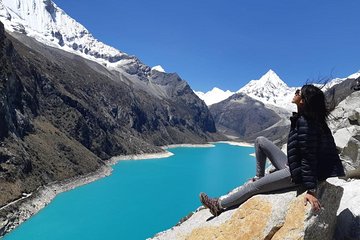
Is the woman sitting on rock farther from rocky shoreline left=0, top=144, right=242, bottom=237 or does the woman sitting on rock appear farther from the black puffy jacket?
rocky shoreline left=0, top=144, right=242, bottom=237

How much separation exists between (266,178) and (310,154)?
1.48m

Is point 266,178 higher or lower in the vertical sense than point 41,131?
higher

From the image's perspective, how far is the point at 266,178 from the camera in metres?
8.70

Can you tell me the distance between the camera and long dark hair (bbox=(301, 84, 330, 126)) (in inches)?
306

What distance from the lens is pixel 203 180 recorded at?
5182 inches

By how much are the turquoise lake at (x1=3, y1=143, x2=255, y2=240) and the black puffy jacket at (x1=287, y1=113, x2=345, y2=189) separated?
5951cm

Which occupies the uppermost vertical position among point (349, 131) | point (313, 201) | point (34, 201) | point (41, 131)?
point (349, 131)

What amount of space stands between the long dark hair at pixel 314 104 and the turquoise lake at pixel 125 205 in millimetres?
59692

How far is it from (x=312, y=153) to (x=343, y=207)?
2665mm

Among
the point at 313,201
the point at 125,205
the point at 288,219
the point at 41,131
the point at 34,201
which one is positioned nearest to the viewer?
the point at 313,201

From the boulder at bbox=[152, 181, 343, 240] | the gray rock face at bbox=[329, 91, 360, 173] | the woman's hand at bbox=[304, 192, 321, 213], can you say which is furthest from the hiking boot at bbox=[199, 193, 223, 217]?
the gray rock face at bbox=[329, 91, 360, 173]

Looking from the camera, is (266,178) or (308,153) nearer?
(308,153)

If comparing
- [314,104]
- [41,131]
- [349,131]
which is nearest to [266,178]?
[314,104]

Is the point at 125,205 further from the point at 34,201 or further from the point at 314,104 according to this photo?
the point at 314,104
